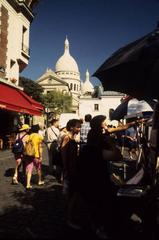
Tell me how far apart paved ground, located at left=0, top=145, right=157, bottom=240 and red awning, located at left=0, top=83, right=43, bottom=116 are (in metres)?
7.94

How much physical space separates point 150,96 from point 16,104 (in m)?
14.8

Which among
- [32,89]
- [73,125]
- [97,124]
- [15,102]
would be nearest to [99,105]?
[32,89]

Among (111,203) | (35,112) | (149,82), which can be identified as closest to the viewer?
(149,82)

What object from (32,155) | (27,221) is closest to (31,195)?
(32,155)

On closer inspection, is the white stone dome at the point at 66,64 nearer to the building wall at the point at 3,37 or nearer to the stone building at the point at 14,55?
the stone building at the point at 14,55

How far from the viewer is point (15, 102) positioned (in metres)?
18.8

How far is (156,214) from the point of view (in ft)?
13.1

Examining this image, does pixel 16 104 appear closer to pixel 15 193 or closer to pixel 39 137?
pixel 39 137

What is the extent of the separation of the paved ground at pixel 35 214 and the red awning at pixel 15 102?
26.0 feet

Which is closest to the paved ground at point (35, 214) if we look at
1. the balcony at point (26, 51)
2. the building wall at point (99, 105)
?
the balcony at point (26, 51)

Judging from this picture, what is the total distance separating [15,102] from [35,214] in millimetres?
12639

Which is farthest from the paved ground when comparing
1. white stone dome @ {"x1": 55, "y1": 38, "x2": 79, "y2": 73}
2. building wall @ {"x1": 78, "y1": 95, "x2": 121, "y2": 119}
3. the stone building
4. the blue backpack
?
white stone dome @ {"x1": 55, "y1": 38, "x2": 79, "y2": 73}

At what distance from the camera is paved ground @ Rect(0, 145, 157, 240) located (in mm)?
5398

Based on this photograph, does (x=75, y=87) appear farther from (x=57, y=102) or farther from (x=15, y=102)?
(x=15, y=102)
